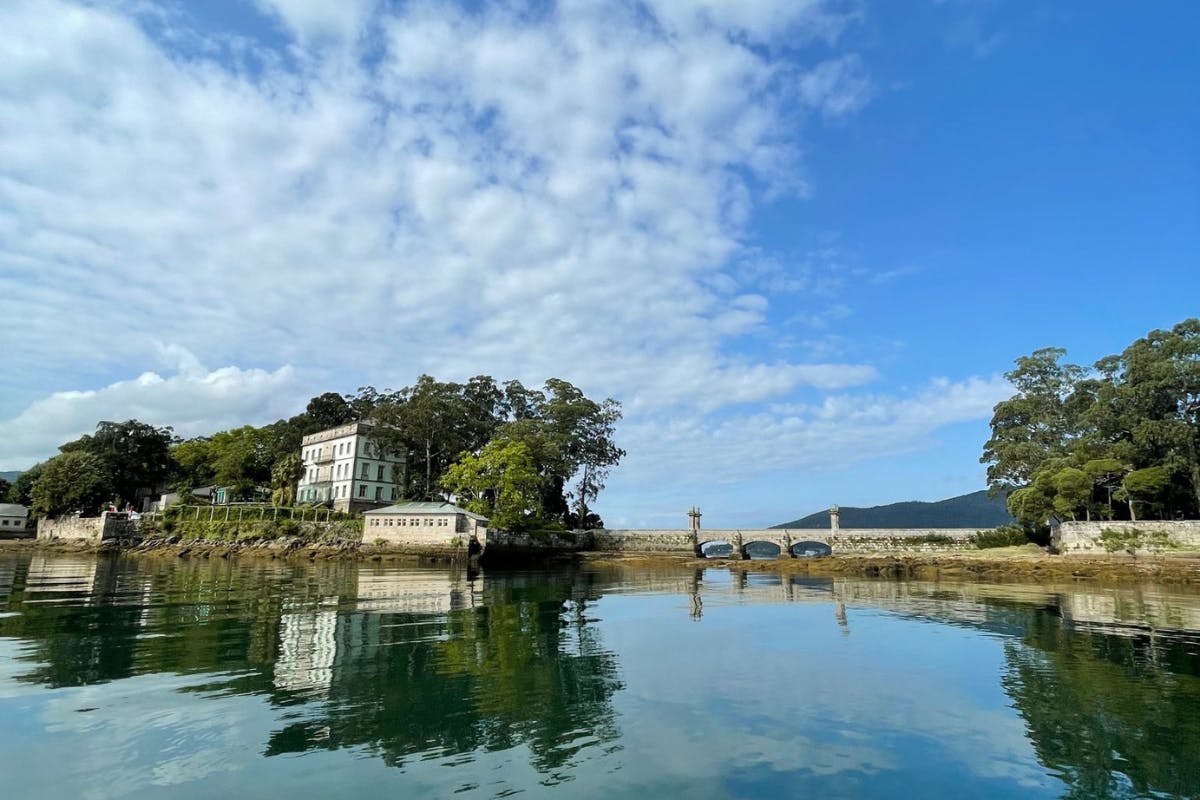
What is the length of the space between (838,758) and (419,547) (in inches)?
1872

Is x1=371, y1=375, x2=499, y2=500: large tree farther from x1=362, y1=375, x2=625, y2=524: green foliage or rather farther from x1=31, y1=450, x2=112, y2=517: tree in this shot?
x1=31, y1=450, x2=112, y2=517: tree

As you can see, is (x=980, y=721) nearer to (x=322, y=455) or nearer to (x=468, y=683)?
(x=468, y=683)

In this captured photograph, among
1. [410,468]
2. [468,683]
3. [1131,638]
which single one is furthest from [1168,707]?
[410,468]

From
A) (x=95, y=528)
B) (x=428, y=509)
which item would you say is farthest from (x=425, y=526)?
(x=95, y=528)

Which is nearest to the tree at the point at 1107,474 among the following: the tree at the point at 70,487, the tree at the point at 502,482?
the tree at the point at 502,482

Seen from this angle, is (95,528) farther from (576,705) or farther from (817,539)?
(576,705)

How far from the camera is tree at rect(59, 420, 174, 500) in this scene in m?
81.1

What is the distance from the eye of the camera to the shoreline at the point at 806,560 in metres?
40.9

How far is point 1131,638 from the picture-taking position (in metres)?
17.5

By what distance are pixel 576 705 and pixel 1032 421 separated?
6332cm

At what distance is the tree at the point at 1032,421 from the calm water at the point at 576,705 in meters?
39.2

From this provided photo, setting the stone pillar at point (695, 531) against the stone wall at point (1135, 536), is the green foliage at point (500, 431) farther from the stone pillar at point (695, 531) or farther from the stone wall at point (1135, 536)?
the stone wall at point (1135, 536)

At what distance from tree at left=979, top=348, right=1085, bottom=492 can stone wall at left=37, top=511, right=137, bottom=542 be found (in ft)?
275

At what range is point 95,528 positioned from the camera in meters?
63.3
